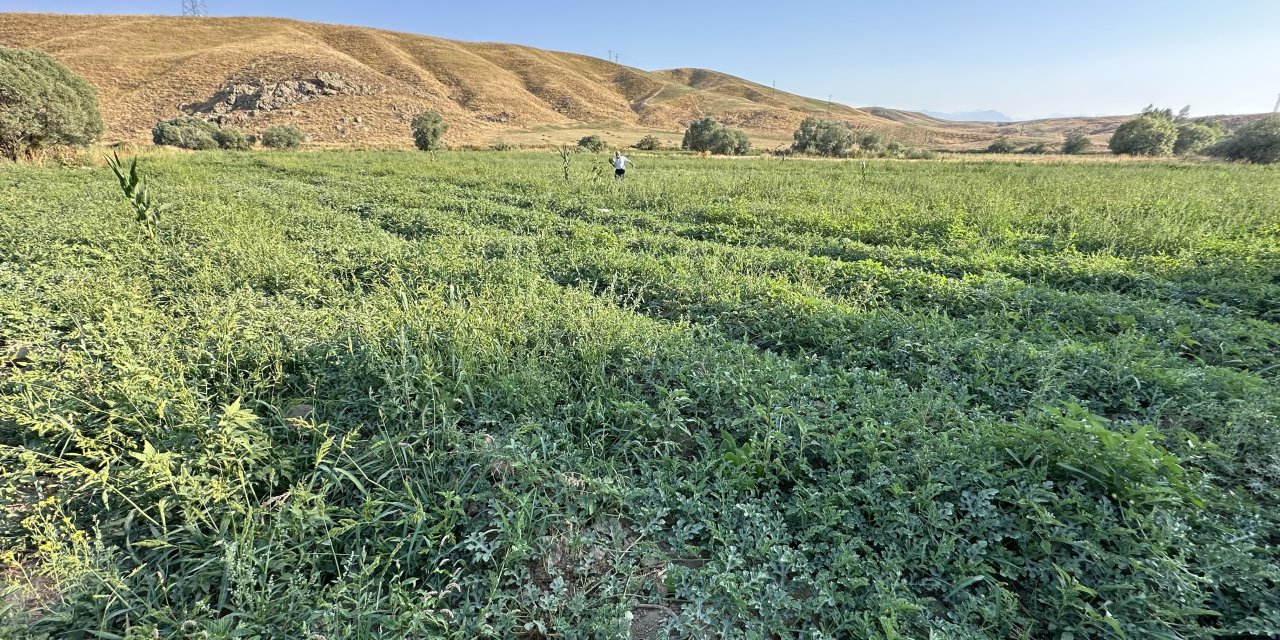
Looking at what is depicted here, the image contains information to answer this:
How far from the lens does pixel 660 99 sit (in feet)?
325

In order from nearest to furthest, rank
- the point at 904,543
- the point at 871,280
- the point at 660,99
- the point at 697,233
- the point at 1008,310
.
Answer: the point at 904,543, the point at 1008,310, the point at 871,280, the point at 697,233, the point at 660,99

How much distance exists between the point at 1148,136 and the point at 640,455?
182 feet

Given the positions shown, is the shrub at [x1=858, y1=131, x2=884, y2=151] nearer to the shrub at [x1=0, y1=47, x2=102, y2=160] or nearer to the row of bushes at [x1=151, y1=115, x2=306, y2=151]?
the row of bushes at [x1=151, y1=115, x2=306, y2=151]

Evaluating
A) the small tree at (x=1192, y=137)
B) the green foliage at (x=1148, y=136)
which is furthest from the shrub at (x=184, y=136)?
the small tree at (x=1192, y=137)

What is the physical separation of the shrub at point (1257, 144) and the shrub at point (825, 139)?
21.5 m

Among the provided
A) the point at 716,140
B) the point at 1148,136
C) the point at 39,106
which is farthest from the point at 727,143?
the point at 39,106

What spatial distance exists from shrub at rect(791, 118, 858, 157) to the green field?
38808mm

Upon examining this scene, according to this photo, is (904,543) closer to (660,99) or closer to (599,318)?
(599,318)

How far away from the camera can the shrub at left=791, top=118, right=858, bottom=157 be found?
135ft

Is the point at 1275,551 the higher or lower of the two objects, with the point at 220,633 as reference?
higher

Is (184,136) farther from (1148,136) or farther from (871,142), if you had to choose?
(1148,136)

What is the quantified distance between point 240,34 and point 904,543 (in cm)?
11391

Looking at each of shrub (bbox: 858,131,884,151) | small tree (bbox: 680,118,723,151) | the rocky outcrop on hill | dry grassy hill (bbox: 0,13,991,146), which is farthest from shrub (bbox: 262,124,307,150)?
shrub (bbox: 858,131,884,151)

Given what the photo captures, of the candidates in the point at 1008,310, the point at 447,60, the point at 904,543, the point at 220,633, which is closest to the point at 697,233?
the point at 1008,310
